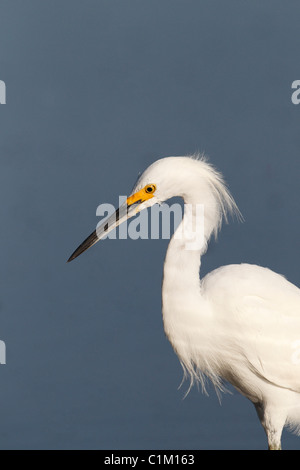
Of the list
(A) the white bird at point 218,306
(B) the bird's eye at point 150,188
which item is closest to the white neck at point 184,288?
(A) the white bird at point 218,306

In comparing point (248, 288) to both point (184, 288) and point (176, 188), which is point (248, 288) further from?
point (176, 188)

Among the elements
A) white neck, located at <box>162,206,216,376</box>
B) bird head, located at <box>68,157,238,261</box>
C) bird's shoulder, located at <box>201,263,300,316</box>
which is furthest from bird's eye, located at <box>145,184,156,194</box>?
bird's shoulder, located at <box>201,263,300,316</box>

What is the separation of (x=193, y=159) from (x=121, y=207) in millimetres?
287

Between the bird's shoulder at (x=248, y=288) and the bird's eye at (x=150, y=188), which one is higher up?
the bird's eye at (x=150, y=188)

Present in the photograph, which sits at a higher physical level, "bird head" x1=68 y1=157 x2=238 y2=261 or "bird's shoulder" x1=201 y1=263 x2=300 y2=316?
"bird head" x1=68 y1=157 x2=238 y2=261

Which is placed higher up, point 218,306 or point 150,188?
point 150,188

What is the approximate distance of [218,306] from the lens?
262 cm

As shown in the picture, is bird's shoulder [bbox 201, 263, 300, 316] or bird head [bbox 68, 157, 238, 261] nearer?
bird head [bbox 68, 157, 238, 261]

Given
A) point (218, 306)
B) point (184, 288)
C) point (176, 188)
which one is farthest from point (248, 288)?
point (176, 188)

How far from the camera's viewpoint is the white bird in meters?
2.54

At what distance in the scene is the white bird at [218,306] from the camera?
254 centimetres

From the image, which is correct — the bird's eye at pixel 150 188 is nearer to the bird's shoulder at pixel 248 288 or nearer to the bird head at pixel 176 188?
the bird head at pixel 176 188

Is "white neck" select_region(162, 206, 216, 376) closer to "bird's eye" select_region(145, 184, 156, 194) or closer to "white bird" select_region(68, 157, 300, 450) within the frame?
"white bird" select_region(68, 157, 300, 450)
